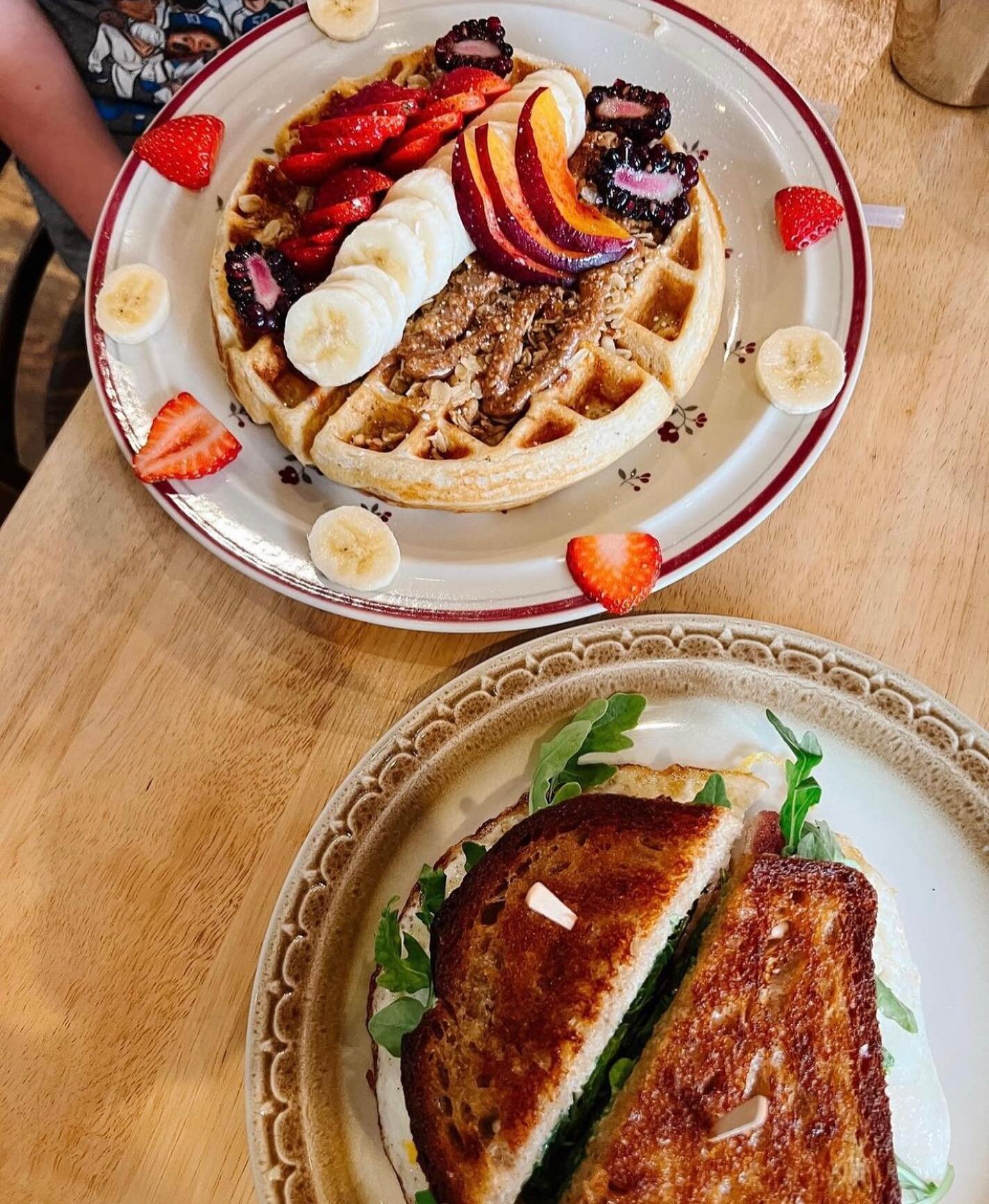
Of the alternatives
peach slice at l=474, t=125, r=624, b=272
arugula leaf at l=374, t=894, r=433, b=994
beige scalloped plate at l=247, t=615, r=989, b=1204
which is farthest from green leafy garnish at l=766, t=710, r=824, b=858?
peach slice at l=474, t=125, r=624, b=272

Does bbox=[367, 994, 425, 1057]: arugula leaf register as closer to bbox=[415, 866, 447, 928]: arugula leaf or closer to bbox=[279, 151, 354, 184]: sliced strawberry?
bbox=[415, 866, 447, 928]: arugula leaf

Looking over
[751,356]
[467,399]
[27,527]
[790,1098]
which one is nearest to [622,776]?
[790,1098]

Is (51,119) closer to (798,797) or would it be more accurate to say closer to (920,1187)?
(798,797)

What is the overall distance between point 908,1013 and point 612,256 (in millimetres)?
1512

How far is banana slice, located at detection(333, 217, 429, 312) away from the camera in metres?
1.70

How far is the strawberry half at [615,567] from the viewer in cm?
170

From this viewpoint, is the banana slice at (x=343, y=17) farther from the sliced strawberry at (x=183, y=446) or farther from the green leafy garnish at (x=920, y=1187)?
the green leafy garnish at (x=920, y=1187)

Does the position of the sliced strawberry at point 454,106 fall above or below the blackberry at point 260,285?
above

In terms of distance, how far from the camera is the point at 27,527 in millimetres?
1938

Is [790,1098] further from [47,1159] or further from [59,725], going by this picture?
[59,725]

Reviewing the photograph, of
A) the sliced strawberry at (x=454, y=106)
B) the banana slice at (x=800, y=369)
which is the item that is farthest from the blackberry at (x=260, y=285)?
the banana slice at (x=800, y=369)

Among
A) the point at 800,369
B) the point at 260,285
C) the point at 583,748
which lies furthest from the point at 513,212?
the point at 583,748

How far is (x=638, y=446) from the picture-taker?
1908 millimetres

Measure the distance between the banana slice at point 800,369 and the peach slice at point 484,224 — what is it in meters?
0.44
